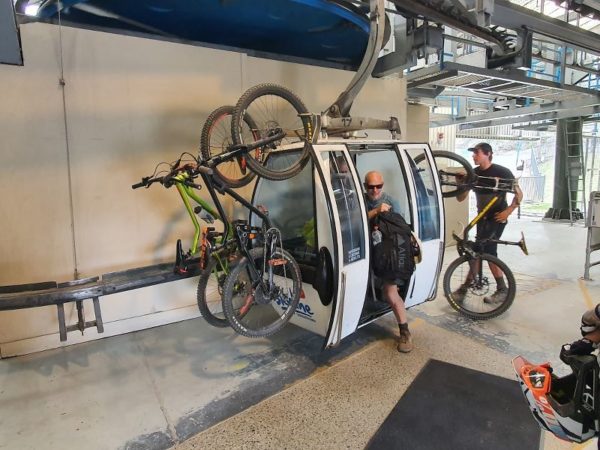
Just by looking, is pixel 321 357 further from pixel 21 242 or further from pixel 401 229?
pixel 21 242

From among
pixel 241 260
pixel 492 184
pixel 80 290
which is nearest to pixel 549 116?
pixel 492 184

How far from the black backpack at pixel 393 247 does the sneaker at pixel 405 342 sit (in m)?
0.55

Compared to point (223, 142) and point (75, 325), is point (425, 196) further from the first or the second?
point (75, 325)

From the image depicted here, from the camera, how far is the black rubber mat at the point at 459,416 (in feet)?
7.00

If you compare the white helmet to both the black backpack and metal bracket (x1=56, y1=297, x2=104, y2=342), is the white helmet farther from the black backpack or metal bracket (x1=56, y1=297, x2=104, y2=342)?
metal bracket (x1=56, y1=297, x2=104, y2=342)

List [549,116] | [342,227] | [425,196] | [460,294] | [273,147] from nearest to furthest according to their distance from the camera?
[342,227] → [273,147] → [425,196] → [460,294] → [549,116]

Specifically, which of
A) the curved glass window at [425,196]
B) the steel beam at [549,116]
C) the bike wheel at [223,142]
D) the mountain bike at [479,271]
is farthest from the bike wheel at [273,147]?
the steel beam at [549,116]

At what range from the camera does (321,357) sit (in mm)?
3111

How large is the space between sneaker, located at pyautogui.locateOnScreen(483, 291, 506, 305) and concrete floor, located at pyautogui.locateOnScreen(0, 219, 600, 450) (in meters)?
0.17

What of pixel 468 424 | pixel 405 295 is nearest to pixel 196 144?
pixel 405 295

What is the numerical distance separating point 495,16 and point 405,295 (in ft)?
10.8

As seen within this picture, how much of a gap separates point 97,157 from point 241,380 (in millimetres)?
Result: 2425

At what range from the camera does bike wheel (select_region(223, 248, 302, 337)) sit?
8.61ft

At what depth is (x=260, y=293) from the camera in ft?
9.53
